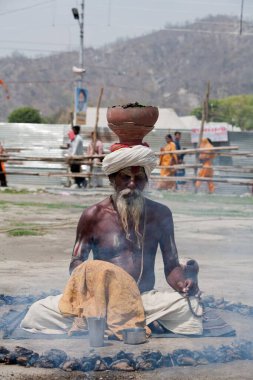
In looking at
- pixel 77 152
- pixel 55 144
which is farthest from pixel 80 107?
pixel 77 152

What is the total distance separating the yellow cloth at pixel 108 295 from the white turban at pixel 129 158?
0.63m

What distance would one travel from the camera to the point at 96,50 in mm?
125062

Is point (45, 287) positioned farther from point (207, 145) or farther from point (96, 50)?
point (96, 50)

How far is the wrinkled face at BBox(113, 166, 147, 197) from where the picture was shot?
5.66 meters

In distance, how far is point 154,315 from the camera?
18.3 ft

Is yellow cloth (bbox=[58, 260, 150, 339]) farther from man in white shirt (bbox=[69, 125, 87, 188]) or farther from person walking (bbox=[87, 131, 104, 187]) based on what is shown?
man in white shirt (bbox=[69, 125, 87, 188])

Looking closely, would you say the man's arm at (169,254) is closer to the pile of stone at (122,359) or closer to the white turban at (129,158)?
the white turban at (129,158)

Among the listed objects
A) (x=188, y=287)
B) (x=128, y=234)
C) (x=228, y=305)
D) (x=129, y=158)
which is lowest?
(x=228, y=305)

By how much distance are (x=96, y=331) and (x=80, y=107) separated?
24.1m

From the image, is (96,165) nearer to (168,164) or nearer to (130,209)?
(168,164)

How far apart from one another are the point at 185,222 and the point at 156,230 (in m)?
7.66

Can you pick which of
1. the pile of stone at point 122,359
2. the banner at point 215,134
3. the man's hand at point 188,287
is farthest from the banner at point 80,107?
the pile of stone at point 122,359

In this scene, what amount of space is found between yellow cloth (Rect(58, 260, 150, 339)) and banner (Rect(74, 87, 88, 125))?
22.7 m

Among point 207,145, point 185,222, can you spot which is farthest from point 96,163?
point 185,222
